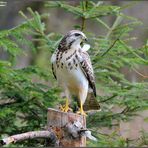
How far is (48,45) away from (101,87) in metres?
0.67

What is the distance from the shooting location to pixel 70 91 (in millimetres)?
5703

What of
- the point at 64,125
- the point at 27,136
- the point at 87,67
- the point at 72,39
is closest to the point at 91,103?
the point at 87,67

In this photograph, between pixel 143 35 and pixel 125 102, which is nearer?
pixel 125 102

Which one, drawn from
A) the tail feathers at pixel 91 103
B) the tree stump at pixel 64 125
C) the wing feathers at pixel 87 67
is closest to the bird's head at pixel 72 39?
the wing feathers at pixel 87 67

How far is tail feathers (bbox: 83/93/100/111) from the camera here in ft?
18.7

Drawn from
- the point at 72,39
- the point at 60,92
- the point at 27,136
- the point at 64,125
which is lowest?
the point at 27,136

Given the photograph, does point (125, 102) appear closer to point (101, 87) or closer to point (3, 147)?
point (101, 87)

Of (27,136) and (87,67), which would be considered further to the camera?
(87,67)

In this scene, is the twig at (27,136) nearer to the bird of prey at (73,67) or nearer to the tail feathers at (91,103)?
the bird of prey at (73,67)

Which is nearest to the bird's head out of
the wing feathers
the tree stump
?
the wing feathers

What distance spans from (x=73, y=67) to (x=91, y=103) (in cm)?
44

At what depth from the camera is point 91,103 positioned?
5.72 meters

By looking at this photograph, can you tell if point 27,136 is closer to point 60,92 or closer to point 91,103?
point 91,103

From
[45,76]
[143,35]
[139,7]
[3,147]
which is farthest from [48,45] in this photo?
[139,7]
